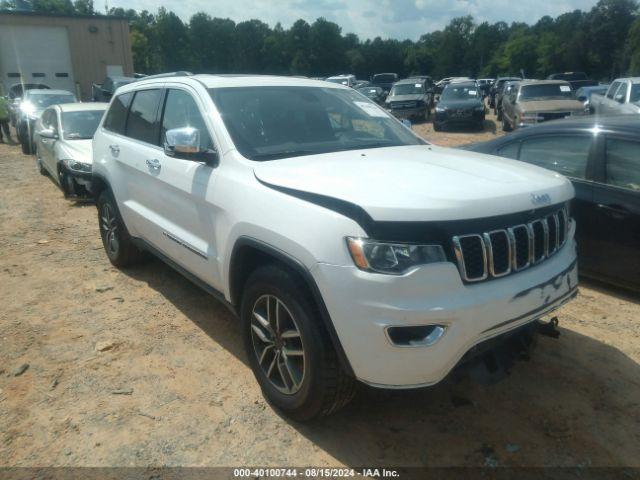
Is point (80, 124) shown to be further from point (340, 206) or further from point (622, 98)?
point (622, 98)

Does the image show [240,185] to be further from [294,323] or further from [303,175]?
[294,323]

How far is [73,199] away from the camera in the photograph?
888 centimetres

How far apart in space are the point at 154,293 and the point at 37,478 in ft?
7.83

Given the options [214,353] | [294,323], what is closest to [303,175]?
[294,323]

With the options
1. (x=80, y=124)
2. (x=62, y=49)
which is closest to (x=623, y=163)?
(x=80, y=124)

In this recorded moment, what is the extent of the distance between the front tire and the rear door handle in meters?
1.49

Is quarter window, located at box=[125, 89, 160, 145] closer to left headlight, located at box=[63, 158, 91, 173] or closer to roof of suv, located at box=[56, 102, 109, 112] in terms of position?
left headlight, located at box=[63, 158, 91, 173]

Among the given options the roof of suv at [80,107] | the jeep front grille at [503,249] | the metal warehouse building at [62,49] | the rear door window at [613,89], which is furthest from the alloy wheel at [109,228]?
the metal warehouse building at [62,49]

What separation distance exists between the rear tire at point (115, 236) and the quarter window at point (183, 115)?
1.35 m

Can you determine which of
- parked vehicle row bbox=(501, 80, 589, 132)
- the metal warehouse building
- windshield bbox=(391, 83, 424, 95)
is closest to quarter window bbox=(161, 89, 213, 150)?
parked vehicle row bbox=(501, 80, 589, 132)

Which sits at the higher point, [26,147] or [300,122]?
[300,122]

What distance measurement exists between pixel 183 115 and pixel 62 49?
112ft

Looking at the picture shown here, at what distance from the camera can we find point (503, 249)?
8.15 feet

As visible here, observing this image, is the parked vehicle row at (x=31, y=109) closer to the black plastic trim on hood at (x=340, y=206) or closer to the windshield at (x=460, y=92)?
the windshield at (x=460, y=92)
